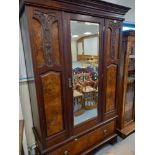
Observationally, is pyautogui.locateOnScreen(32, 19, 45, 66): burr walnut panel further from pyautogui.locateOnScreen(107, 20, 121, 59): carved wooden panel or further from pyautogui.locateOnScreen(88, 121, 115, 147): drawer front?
pyautogui.locateOnScreen(88, 121, 115, 147): drawer front

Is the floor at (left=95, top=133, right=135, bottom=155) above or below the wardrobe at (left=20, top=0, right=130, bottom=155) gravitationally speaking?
below

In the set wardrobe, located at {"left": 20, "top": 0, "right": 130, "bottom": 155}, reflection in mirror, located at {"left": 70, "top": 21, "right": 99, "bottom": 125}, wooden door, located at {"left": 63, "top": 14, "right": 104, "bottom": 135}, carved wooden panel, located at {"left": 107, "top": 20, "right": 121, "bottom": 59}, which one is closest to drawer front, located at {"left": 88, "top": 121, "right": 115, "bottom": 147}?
wardrobe, located at {"left": 20, "top": 0, "right": 130, "bottom": 155}

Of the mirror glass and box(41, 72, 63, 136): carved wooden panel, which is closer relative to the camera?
box(41, 72, 63, 136): carved wooden panel

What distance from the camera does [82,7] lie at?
1353mm

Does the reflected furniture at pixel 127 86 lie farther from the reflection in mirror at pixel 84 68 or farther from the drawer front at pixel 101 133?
the reflection in mirror at pixel 84 68

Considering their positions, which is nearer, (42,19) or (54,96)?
(42,19)

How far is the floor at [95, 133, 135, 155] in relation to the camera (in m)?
1.92

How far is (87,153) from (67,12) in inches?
64.1

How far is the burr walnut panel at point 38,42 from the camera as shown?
1153 millimetres

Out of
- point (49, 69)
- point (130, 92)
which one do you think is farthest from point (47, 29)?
point (130, 92)
